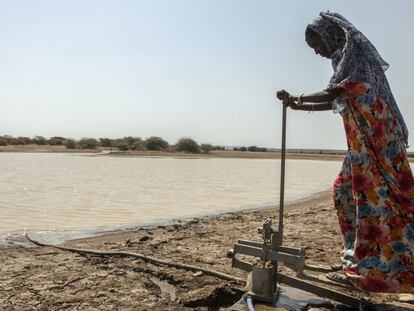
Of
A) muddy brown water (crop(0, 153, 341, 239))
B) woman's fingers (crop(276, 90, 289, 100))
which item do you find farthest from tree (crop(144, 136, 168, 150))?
woman's fingers (crop(276, 90, 289, 100))

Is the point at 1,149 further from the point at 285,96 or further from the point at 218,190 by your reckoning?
the point at 285,96

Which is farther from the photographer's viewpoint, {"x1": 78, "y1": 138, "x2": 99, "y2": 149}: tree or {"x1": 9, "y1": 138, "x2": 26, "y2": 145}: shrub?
{"x1": 78, "y1": 138, "x2": 99, "y2": 149}: tree

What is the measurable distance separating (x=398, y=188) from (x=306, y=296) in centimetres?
106

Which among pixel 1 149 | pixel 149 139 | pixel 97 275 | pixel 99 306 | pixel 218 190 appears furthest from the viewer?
pixel 149 139

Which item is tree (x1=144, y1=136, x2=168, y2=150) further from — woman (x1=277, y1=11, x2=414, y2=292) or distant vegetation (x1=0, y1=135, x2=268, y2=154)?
woman (x1=277, y1=11, x2=414, y2=292)

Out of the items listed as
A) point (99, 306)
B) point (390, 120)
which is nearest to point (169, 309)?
point (99, 306)

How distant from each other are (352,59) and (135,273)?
113 inches

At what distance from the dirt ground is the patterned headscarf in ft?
5.25

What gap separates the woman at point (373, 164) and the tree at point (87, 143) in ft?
202

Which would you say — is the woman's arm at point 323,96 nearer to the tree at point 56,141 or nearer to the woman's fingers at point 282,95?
the woman's fingers at point 282,95

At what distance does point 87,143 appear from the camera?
2485 inches

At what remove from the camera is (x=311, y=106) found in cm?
334

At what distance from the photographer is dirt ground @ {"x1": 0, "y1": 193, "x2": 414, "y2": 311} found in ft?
11.9

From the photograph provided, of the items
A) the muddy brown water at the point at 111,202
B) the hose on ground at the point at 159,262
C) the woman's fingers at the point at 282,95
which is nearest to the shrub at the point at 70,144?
the muddy brown water at the point at 111,202
